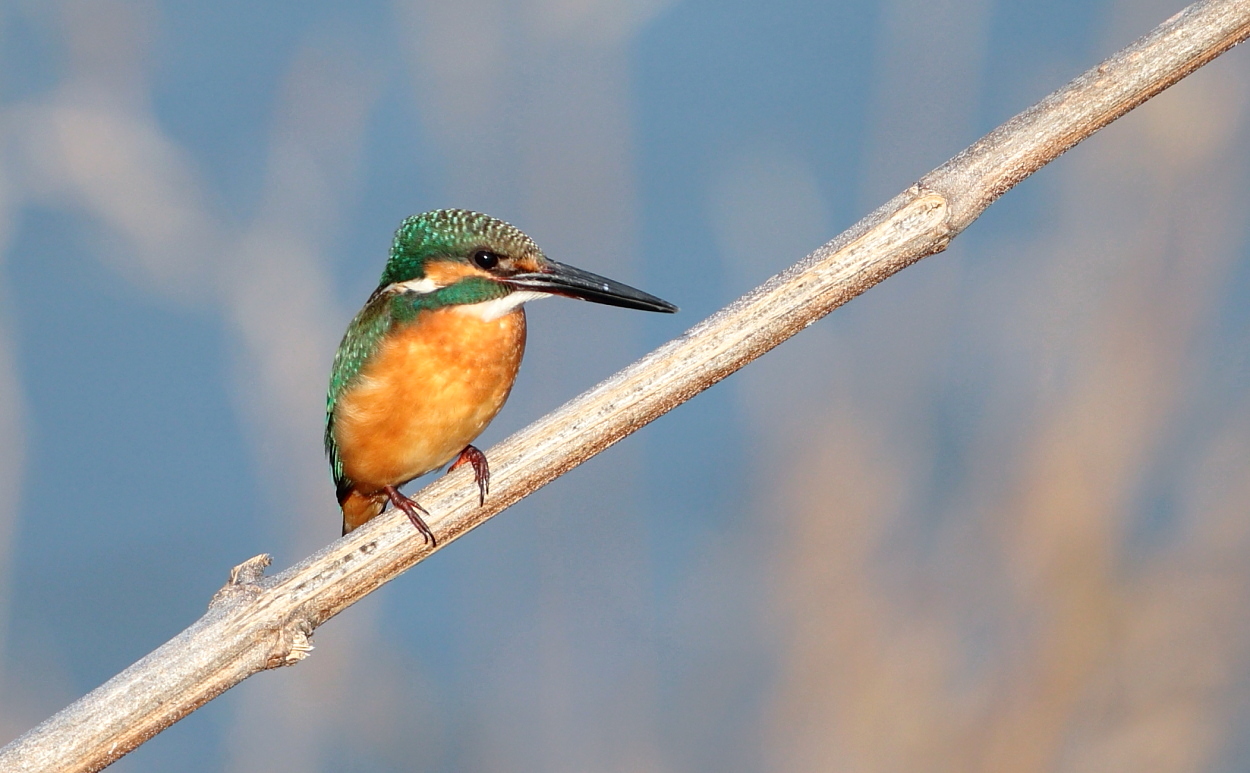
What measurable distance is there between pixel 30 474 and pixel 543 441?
3209 millimetres

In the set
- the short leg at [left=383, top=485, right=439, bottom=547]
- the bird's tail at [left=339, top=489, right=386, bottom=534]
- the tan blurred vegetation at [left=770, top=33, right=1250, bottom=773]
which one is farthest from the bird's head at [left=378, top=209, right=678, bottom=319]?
the tan blurred vegetation at [left=770, top=33, right=1250, bottom=773]

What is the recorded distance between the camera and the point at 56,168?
11.1 feet

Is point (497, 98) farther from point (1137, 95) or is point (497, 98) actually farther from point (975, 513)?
point (1137, 95)

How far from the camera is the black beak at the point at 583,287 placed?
2.68 m

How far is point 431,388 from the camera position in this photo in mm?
2961

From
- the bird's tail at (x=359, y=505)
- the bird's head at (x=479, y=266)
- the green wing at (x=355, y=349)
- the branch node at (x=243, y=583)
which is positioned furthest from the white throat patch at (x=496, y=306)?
the branch node at (x=243, y=583)

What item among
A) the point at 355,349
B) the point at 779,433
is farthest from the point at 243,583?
the point at 779,433

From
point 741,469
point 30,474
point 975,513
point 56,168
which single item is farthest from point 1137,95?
point 30,474

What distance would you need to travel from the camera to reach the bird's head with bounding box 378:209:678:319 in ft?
9.32

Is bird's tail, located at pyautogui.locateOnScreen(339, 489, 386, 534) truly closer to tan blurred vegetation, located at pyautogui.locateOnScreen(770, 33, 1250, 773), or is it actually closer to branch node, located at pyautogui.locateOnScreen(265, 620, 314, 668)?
tan blurred vegetation, located at pyautogui.locateOnScreen(770, 33, 1250, 773)

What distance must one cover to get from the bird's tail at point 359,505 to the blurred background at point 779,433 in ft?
0.86

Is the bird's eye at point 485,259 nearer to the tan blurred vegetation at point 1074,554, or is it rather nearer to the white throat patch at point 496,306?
the white throat patch at point 496,306

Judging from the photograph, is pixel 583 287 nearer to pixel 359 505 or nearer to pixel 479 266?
pixel 479 266

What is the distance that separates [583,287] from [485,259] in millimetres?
245
